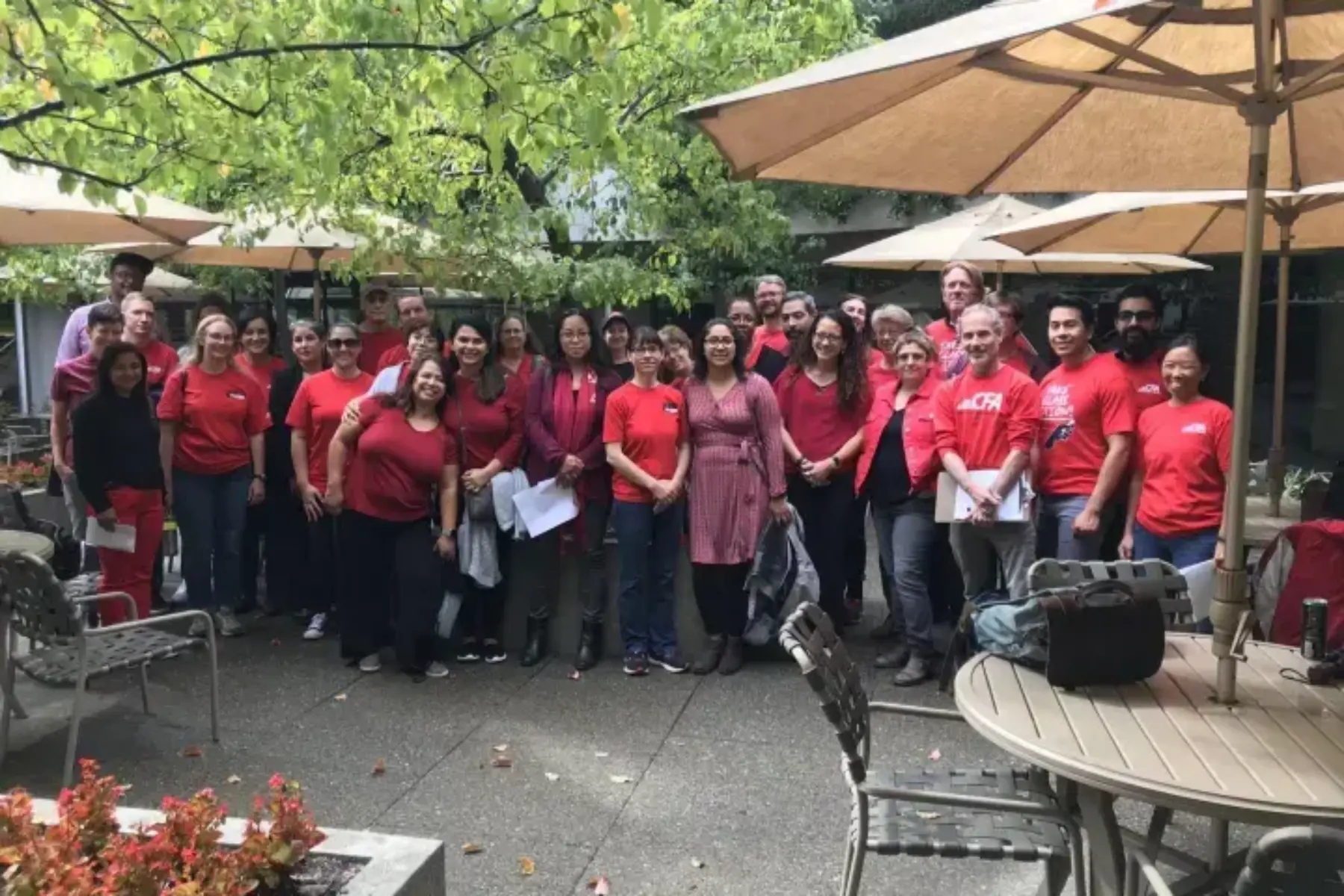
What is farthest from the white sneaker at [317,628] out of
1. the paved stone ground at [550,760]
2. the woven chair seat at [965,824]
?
the woven chair seat at [965,824]

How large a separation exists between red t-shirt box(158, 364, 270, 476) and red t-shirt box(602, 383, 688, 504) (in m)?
2.23

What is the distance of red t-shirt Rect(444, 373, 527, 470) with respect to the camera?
5.88m

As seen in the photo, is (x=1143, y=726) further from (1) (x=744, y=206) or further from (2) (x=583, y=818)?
(1) (x=744, y=206)

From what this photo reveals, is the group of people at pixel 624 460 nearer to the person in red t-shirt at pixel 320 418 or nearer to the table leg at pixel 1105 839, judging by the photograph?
the person in red t-shirt at pixel 320 418

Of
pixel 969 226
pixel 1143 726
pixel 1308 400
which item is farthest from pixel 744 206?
pixel 1308 400

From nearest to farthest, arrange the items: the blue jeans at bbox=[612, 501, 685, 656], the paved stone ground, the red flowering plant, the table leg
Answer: the red flowering plant < the table leg < the paved stone ground < the blue jeans at bbox=[612, 501, 685, 656]

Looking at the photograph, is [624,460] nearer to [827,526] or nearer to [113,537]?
[827,526]

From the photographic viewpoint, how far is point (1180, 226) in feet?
20.0

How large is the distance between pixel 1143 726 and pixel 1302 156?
257cm

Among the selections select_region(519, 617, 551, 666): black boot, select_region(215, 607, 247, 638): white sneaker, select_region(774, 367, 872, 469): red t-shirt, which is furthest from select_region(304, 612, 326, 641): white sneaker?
select_region(774, 367, 872, 469): red t-shirt

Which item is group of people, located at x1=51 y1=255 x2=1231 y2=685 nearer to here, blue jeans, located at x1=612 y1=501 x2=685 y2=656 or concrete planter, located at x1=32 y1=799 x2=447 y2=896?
blue jeans, located at x1=612 y1=501 x2=685 y2=656

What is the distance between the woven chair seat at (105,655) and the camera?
14.2ft

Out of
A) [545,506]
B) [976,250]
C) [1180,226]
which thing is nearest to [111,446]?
[545,506]

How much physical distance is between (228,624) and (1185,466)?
17.2 feet
